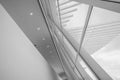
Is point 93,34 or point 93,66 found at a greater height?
point 93,34

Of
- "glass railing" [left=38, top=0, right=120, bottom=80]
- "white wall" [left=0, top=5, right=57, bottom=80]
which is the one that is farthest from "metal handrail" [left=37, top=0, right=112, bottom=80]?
"white wall" [left=0, top=5, right=57, bottom=80]

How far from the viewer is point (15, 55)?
605 centimetres

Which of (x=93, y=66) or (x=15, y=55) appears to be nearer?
(x=93, y=66)

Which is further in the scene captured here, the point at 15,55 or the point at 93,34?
the point at 15,55

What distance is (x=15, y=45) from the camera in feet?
20.6

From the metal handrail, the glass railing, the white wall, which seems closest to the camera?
the glass railing

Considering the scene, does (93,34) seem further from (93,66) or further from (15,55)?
(15,55)

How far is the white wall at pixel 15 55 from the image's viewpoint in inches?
207

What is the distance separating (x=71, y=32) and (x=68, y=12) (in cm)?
57

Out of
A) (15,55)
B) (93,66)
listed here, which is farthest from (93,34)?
(15,55)

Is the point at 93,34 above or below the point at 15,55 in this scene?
above

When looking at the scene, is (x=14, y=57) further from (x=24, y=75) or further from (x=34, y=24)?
(x=34, y=24)

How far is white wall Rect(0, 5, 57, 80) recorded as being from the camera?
17.2 feet

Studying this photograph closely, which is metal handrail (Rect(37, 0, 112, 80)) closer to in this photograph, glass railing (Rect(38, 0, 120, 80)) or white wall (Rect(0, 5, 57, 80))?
glass railing (Rect(38, 0, 120, 80))
